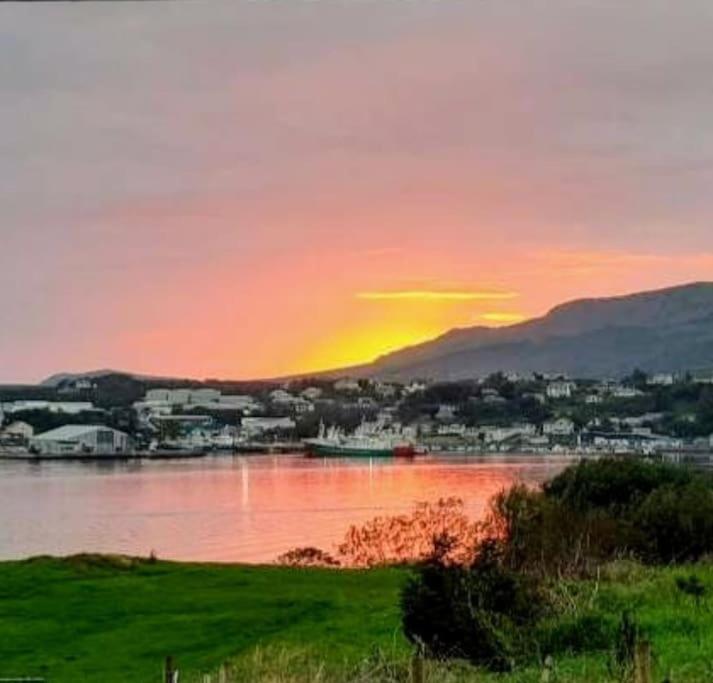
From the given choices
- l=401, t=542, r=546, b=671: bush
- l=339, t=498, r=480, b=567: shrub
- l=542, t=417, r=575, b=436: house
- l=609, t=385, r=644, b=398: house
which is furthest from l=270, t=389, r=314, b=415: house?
l=401, t=542, r=546, b=671: bush

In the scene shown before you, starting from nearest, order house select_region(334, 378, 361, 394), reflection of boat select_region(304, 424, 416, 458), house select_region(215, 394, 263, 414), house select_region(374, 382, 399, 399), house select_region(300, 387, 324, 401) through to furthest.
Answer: reflection of boat select_region(304, 424, 416, 458), house select_region(374, 382, 399, 399), house select_region(215, 394, 263, 414), house select_region(300, 387, 324, 401), house select_region(334, 378, 361, 394)

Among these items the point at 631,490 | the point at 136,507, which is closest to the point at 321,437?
the point at 136,507

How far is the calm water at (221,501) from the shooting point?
118 ft

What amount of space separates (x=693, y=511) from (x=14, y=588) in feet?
29.9

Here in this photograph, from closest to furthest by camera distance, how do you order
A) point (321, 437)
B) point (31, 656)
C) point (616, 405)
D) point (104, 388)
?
point (31, 656) → point (616, 405) → point (321, 437) → point (104, 388)

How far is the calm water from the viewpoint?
118 feet

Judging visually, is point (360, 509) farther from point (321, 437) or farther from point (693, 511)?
point (321, 437)

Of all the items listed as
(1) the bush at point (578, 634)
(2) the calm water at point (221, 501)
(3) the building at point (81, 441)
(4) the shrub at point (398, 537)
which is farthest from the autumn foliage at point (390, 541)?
(3) the building at point (81, 441)

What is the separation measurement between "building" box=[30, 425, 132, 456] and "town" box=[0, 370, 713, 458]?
0.30 feet

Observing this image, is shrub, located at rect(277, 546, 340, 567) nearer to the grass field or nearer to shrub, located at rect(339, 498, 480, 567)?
shrub, located at rect(339, 498, 480, 567)

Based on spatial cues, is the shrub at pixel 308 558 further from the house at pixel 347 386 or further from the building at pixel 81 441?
the house at pixel 347 386

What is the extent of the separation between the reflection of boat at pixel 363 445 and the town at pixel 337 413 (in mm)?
1840

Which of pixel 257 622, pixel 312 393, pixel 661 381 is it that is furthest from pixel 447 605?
pixel 312 393

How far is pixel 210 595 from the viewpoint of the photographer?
17.9 meters
